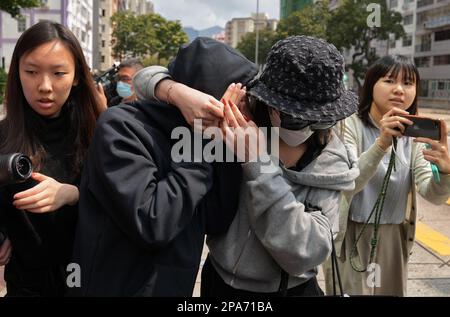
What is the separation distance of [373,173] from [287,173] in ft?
2.57

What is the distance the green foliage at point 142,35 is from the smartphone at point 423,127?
52.2 meters

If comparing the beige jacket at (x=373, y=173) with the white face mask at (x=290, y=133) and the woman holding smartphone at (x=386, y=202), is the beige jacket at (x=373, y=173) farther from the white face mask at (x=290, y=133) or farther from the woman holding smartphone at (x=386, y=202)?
the white face mask at (x=290, y=133)

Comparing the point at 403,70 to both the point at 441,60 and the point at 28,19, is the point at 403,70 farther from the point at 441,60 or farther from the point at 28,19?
the point at 441,60

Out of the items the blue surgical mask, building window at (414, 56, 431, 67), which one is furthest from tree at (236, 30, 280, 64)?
the blue surgical mask

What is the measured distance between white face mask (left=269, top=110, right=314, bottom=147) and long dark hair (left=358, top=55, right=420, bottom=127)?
1.17 meters

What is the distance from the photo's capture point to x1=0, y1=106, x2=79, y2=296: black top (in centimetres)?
150

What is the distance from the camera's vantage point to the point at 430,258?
4496mm

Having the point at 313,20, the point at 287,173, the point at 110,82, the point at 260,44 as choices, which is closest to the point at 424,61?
the point at 313,20

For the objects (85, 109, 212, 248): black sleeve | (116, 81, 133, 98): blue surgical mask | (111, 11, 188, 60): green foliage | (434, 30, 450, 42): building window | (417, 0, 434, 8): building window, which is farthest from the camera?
(111, 11, 188, 60): green foliage

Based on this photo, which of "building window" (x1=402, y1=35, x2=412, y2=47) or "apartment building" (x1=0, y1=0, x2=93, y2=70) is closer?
"apartment building" (x1=0, y1=0, x2=93, y2=70)

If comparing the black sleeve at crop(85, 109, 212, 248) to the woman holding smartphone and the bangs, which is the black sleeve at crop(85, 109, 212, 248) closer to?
the woman holding smartphone

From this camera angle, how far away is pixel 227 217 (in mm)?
1406

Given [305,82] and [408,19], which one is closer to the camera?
[305,82]
